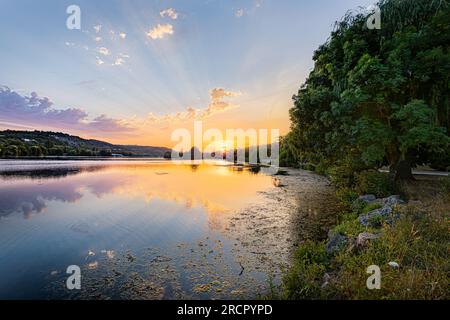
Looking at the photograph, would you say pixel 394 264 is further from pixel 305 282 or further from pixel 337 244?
pixel 337 244

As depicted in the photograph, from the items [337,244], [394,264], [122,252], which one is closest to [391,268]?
[394,264]

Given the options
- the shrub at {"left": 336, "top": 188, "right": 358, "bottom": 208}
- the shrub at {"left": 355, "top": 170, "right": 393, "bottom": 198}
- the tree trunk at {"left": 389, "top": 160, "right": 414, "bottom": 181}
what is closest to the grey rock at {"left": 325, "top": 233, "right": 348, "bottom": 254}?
the shrub at {"left": 336, "top": 188, "right": 358, "bottom": 208}

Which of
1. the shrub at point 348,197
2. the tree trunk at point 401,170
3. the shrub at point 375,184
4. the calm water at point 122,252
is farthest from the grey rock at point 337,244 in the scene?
the tree trunk at point 401,170

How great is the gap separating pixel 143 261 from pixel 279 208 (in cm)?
1054

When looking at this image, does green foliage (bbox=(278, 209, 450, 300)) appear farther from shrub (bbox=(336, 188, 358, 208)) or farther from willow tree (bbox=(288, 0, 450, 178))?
shrub (bbox=(336, 188, 358, 208))

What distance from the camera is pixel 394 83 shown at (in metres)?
12.5

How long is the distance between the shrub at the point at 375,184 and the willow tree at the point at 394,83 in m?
1.07

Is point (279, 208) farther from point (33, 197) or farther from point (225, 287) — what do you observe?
point (33, 197)

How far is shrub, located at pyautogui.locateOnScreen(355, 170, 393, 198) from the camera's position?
46.9 feet

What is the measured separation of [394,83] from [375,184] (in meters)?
6.23

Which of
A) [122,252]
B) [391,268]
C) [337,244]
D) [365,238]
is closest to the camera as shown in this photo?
[391,268]

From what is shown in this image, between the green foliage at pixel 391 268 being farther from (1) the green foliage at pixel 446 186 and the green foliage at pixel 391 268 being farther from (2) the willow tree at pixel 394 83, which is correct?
(2) the willow tree at pixel 394 83
